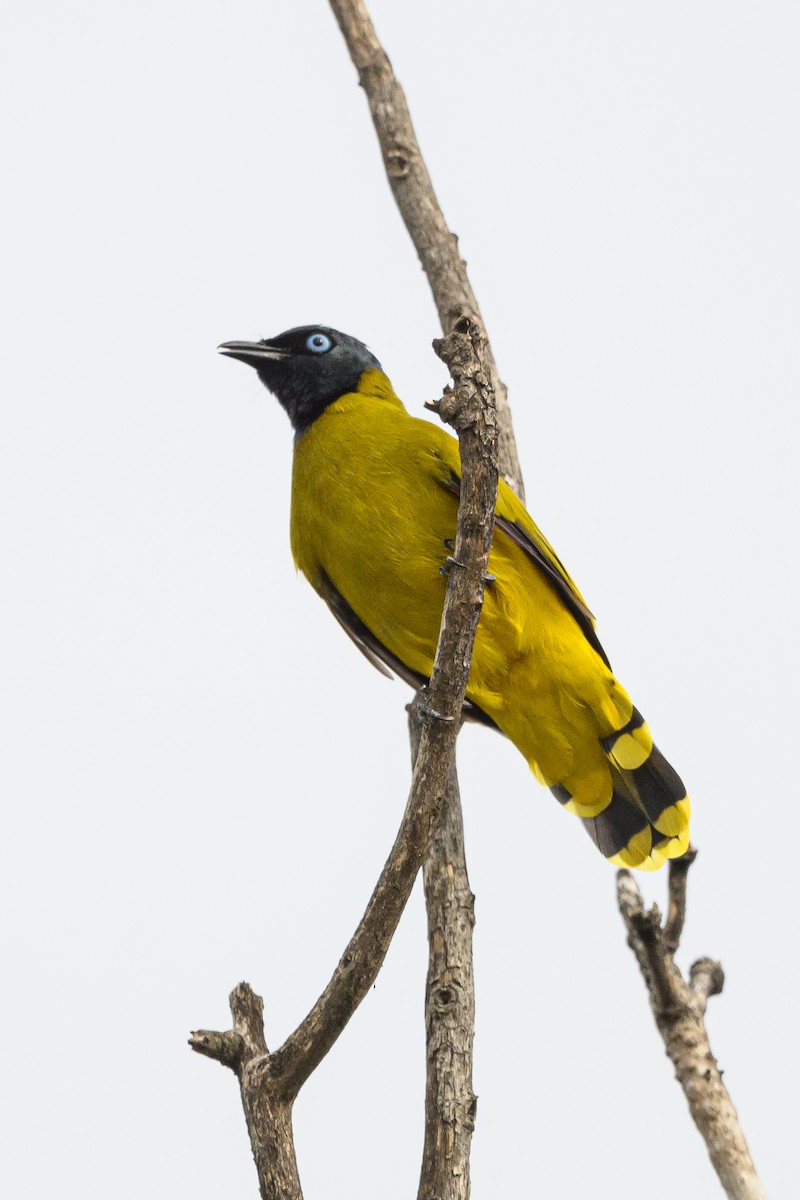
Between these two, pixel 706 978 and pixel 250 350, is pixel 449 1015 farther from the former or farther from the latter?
pixel 250 350

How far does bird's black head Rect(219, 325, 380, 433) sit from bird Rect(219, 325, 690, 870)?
0.58 feet

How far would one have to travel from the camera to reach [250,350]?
5.99m

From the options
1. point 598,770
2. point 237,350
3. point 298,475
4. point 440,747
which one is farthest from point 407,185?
point 440,747

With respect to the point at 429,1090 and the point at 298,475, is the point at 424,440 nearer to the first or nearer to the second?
the point at 298,475

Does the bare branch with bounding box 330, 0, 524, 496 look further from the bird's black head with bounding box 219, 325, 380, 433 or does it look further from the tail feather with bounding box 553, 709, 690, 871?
the tail feather with bounding box 553, 709, 690, 871

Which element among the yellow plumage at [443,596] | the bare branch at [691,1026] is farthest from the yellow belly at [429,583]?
the bare branch at [691,1026]

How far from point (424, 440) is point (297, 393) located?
3.43 feet

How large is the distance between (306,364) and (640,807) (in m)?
2.43

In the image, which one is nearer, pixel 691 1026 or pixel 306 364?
pixel 691 1026

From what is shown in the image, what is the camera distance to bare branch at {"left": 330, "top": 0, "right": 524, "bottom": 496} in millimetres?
5750

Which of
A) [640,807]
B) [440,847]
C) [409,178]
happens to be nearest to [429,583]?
[440,847]

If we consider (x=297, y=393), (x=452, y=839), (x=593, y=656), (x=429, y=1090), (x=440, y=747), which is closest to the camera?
(x=440, y=747)

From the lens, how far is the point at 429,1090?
3.86 metres

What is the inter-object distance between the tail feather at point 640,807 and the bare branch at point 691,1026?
1.26ft
